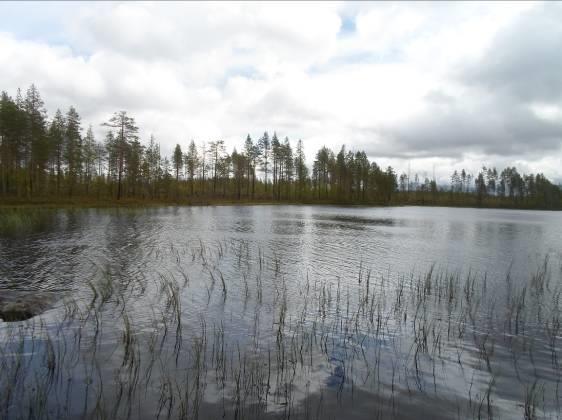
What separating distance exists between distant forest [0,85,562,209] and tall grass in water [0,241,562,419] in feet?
193

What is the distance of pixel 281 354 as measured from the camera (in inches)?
431

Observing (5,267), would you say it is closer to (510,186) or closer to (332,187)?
(332,187)

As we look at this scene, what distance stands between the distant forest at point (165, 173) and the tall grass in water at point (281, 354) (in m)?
58.9

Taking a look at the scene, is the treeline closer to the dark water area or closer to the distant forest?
the distant forest

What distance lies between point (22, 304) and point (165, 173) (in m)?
89.2

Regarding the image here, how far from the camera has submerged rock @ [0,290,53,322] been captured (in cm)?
1301

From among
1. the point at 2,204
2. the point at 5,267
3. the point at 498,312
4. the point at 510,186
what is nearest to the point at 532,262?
the point at 498,312

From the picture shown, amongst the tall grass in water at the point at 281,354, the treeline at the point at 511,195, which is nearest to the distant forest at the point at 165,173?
the treeline at the point at 511,195

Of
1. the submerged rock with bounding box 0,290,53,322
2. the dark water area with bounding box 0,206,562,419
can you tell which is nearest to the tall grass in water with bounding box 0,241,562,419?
the dark water area with bounding box 0,206,562,419

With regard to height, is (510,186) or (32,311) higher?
(510,186)

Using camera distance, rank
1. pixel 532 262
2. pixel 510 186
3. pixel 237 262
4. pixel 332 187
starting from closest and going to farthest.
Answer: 1. pixel 237 262
2. pixel 532 262
3. pixel 332 187
4. pixel 510 186

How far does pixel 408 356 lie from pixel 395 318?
3509mm

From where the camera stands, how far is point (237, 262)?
24.6 meters

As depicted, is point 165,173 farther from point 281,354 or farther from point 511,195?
point 511,195
